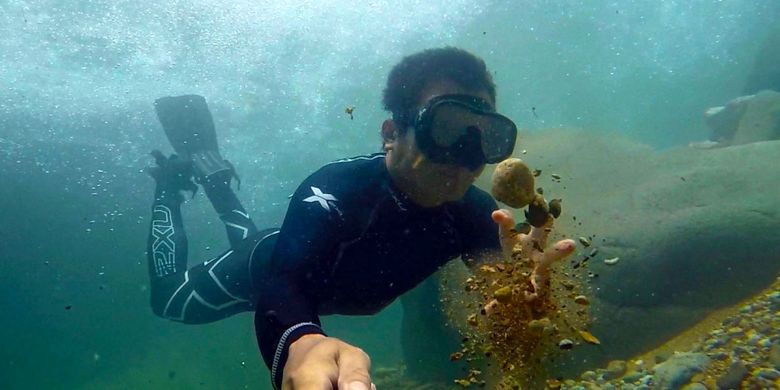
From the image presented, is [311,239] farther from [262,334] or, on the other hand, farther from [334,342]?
[334,342]

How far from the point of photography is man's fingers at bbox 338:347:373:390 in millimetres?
A: 1278

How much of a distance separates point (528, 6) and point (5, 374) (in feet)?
150

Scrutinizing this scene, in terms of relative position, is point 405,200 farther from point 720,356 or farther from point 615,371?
point 720,356

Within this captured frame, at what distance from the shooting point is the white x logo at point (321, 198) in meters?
3.50

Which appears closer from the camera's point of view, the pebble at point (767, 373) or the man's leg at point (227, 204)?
the pebble at point (767, 373)

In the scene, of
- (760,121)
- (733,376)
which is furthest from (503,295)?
(760,121)

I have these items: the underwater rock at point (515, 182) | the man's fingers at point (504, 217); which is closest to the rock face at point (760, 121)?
the man's fingers at point (504, 217)

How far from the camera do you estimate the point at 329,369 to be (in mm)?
1371

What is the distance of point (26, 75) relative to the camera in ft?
63.0

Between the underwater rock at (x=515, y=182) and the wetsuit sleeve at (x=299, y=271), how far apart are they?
A: 0.94 m

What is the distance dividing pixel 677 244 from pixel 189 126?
928 cm

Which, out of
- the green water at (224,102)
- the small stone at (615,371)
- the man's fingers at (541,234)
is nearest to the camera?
the man's fingers at (541,234)

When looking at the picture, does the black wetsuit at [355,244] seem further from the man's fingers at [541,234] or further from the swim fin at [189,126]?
the swim fin at [189,126]

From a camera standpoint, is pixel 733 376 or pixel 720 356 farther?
pixel 720 356
